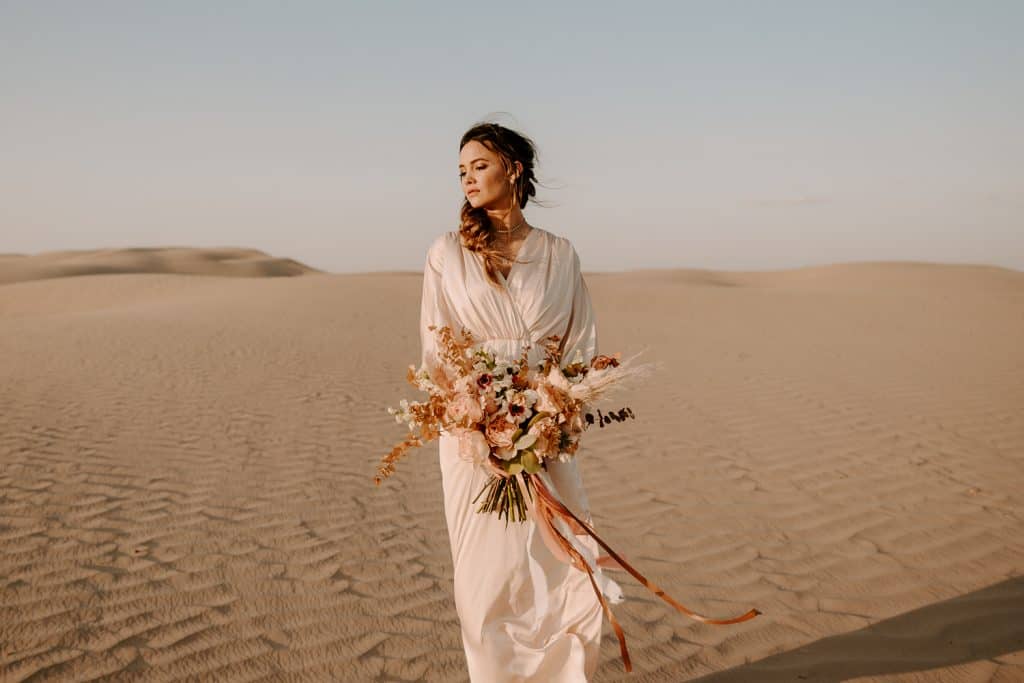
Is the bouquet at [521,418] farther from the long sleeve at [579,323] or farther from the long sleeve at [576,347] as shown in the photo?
the long sleeve at [579,323]

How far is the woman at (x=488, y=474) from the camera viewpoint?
10.1 ft

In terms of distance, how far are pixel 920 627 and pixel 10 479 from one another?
6871mm

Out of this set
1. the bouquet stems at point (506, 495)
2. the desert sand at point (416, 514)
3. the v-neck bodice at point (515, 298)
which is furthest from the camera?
the desert sand at point (416, 514)

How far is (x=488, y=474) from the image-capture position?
3035 millimetres

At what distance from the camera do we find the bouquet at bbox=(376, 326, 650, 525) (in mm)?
2678

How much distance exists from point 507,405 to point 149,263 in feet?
196

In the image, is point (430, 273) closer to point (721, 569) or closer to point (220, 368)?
point (721, 569)

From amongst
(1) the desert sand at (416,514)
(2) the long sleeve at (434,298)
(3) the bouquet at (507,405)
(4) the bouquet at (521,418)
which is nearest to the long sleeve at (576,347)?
(4) the bouquet at (521,418)

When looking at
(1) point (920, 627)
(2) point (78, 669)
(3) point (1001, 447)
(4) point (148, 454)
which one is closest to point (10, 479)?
(4) point (148, 454)

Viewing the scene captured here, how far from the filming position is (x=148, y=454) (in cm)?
771

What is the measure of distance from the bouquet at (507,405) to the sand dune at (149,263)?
48590 mm

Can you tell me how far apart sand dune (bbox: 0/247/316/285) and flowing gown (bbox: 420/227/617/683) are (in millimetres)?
48341

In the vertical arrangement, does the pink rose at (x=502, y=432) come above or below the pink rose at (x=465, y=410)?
below

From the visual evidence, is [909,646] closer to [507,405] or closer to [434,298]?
[507,405]
